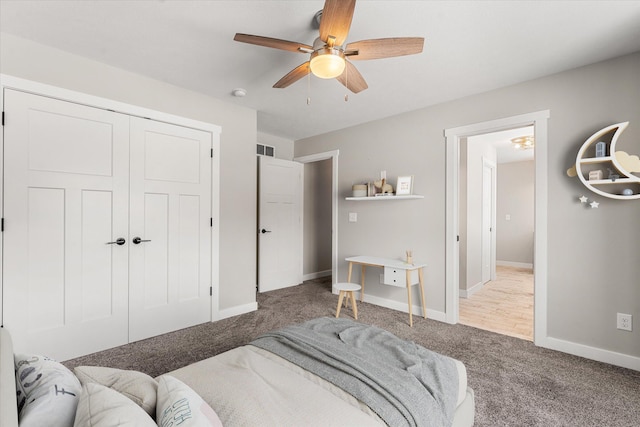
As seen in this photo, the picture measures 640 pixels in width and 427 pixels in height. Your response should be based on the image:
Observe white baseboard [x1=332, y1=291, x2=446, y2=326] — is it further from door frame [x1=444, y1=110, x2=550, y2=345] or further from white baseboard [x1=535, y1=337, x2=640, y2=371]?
white baseboard [x1=535, y1=337, x2=640, y2=371]

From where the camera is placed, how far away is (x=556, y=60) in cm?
252

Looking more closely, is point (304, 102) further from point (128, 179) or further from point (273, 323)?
point (273, 323)

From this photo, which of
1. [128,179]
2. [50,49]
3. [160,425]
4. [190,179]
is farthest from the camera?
[190,179]

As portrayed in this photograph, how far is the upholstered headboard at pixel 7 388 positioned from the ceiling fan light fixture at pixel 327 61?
1879mm

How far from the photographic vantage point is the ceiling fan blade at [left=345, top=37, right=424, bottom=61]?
5.87ft

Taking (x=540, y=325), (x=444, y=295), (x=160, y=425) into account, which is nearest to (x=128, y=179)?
(x=160, y=425)

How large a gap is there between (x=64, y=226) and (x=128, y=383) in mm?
2108

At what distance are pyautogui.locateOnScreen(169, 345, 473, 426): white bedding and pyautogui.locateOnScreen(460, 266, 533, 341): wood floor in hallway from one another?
2.26 meters

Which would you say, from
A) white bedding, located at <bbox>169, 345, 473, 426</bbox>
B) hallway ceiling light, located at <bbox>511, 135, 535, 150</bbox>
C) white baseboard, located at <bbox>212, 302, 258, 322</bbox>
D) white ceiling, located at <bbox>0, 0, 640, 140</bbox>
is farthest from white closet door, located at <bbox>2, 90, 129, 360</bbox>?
hallway ceiling light, located at <bbox>511, 135, 535, 150</bbox>

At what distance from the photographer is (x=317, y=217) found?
5.84 m

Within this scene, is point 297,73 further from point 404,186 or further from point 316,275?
point 316,275

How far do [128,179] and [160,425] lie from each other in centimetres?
255

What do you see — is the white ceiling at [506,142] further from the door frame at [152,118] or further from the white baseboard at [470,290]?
the door frame at [152,118]

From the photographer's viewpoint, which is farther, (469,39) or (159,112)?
(159,112)
